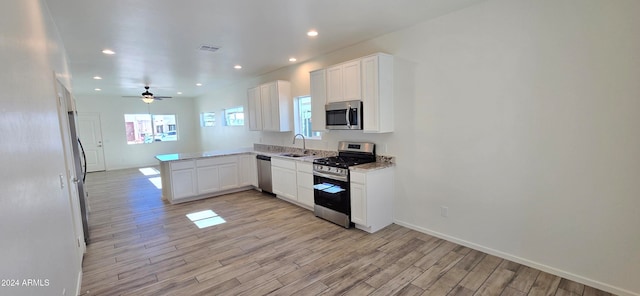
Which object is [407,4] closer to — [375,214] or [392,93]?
[392,93]

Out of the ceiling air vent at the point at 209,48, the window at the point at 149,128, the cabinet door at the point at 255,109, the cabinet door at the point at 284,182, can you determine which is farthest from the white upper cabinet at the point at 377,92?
the window at the point at 149,128

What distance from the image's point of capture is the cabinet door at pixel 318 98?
4.55 metres

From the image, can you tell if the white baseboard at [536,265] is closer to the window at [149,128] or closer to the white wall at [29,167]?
the white wall at [29,167]

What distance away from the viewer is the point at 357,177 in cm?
373

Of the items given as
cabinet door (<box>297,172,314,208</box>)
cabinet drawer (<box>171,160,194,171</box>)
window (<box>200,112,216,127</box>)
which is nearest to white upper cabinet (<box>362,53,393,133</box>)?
cabinet door (<box>297,172,314,208</box>)

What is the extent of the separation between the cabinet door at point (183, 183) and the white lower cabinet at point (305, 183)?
7.24 ft

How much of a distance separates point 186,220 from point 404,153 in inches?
139

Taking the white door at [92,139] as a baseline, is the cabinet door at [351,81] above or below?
above

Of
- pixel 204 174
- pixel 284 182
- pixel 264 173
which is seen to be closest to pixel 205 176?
pixel 204 174

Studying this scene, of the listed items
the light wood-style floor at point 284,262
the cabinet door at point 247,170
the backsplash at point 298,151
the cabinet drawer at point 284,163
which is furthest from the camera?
the cabinet door at point 247,170

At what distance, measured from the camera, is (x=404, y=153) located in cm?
385

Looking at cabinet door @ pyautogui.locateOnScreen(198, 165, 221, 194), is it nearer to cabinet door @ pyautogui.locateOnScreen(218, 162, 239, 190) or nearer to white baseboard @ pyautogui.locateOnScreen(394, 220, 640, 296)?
cabinet door @ pyautogui.locateOnScreen(218, 162, 239, 190)

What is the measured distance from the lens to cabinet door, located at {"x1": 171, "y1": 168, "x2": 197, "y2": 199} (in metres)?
5.27

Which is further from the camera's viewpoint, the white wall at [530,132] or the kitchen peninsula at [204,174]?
the kitchen peninsula at [204,174]
